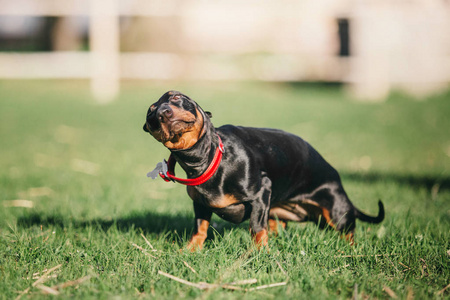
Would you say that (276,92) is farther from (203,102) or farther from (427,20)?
(427,20)

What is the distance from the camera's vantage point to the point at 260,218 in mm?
2680

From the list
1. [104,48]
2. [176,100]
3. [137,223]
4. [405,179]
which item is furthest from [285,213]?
[104,48]

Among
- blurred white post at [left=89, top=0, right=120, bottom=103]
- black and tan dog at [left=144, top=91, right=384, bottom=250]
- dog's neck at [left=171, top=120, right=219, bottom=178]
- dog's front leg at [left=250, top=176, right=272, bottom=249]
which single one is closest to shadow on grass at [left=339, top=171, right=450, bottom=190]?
black and tan dog at [left=144, top=91, right=384, bottom=250]

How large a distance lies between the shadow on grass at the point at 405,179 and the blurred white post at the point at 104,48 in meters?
6.98

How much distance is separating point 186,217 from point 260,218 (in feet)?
3.19

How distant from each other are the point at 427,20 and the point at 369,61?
6.12ft

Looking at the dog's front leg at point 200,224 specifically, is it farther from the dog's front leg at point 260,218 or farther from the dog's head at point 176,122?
the dog's head at point 176,122

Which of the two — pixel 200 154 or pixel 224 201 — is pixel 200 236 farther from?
pixel 200 154

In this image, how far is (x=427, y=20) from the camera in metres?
11.6

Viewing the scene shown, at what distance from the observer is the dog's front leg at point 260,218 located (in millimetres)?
2670

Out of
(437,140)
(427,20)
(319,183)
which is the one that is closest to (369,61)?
(427,20)

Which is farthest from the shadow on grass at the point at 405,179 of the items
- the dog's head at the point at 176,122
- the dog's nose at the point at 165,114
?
the dog's nose at the point at 165,114

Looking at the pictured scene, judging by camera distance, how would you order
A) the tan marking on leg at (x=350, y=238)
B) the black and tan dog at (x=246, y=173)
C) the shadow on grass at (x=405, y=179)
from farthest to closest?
1. the shadow on grass at (x=405, y=179)
2. the tan marking on leg at (x=350, y=238)
3. the black and tan dog at (x=246, y=173)

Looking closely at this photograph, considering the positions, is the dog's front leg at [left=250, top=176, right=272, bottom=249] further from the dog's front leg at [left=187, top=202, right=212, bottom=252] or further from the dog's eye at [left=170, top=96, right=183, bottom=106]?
the dog's eye at [left=170, top=96, right=183, bottom=106]
